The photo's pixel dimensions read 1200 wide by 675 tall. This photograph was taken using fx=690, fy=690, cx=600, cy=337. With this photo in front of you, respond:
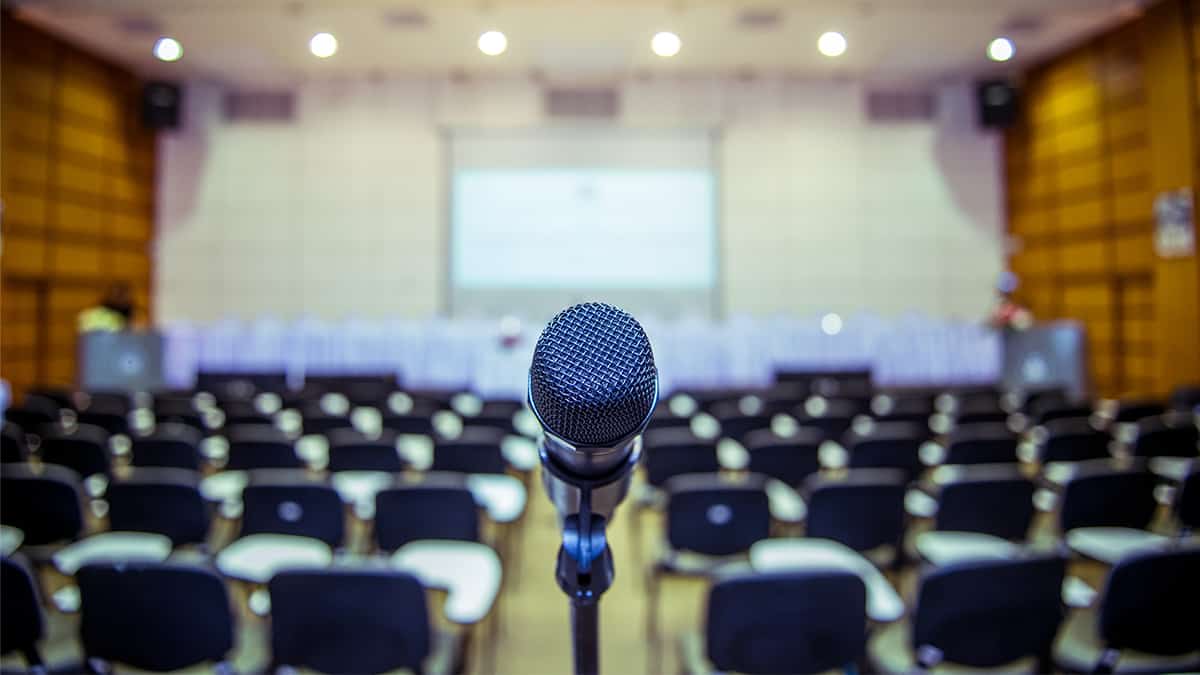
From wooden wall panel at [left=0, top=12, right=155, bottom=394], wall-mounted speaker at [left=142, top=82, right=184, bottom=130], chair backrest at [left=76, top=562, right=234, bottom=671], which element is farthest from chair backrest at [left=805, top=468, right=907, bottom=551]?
wall-mounted speaker at [left=142, top=82, right=184, bottom=130]

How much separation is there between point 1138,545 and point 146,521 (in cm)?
424

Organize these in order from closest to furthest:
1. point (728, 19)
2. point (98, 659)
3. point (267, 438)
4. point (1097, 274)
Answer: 1. point (98, 659)
2. point (267, 438)
3. point (728, 19)
4. point (1097, 274)

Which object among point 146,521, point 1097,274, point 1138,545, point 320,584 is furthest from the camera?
point 1097,274

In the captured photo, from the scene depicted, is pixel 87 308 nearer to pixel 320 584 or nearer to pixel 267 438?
pixel 267 438

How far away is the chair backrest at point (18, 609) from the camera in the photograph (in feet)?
6.42

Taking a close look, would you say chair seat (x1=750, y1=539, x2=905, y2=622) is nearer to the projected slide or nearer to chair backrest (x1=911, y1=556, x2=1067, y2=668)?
chair backrest (x1=911, y1=556, x2=1067, y2=668)

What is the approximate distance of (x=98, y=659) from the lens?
6.78ft

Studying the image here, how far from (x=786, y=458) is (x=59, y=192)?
37.7 feet

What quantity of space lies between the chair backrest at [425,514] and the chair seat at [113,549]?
82 centimetres

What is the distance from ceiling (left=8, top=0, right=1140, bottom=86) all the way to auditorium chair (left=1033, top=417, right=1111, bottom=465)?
6.97 meters

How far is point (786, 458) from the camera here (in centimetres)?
396

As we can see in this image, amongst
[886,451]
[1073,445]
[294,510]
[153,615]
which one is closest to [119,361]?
[294,510]

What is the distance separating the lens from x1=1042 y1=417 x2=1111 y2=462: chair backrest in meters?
4.07

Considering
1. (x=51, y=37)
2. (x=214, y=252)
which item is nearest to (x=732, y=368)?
(x=214, y=252)
